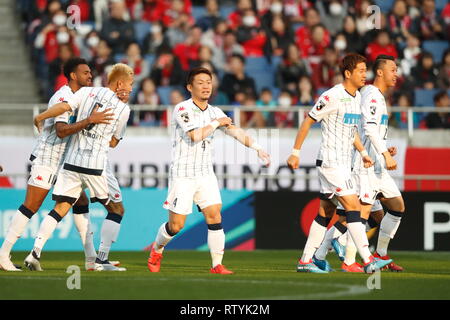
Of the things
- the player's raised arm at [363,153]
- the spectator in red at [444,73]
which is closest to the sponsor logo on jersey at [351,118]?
the player's raised arm at [363,153]

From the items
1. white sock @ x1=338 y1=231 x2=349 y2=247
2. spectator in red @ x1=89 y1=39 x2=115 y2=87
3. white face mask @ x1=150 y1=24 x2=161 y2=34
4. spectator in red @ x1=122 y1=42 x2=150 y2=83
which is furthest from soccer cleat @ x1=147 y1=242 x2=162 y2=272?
white face mask @ x1=150 y1=24 x2=161 y2=34

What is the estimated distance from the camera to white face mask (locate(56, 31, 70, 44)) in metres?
20.4

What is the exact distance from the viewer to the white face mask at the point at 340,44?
21094 millimetres

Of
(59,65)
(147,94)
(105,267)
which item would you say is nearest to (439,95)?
(147,94)

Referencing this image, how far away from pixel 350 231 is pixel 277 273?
0.92 m

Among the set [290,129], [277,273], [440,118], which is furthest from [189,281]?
[440,118]

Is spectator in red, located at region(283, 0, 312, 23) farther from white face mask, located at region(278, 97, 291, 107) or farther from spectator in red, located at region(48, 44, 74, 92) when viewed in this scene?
spectator in red, located at region(48, 44, 74, 92)

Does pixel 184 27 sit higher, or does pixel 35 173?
pixel 184 27

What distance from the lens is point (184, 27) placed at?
2125 cm

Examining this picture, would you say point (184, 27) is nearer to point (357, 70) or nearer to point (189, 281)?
point (357, 70)

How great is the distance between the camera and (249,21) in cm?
2142

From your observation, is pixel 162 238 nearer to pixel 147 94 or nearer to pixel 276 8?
pixel 147 94

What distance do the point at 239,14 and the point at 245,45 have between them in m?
0.89

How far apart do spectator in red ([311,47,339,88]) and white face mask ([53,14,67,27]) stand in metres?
4.87
